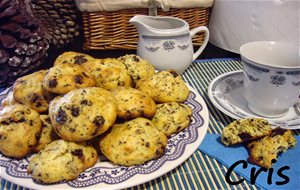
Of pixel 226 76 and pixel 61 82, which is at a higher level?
pixel 61 82

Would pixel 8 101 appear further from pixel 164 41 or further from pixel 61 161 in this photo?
pixel 164 41

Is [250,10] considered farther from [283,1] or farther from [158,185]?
[158,185]

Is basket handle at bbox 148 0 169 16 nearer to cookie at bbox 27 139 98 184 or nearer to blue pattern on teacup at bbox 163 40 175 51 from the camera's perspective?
blue pattern on teacup at bbox 163 40 175 51

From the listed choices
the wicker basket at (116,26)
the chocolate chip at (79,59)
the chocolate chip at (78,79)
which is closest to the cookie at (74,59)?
the chocolate chip at (79,59)

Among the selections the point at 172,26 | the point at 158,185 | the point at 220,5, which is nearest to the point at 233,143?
the point at 158,185

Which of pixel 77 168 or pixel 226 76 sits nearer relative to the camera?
pixel 77 168

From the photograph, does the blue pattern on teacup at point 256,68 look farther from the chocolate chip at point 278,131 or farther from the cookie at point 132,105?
the cookie at point 132,105

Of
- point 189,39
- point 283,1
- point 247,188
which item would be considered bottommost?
point 247,188
